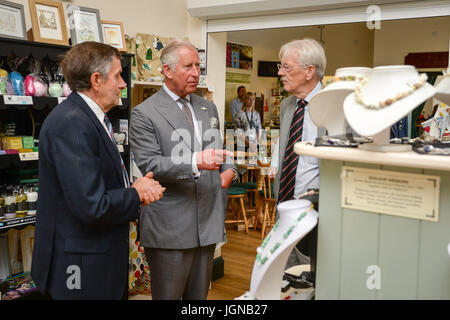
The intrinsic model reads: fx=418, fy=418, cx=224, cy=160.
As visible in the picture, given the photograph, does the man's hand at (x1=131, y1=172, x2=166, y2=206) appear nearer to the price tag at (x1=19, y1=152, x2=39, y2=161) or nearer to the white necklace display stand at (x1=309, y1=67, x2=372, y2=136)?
the white necklace display stand at (x1=309, y1=67, x2=372, y2=136)

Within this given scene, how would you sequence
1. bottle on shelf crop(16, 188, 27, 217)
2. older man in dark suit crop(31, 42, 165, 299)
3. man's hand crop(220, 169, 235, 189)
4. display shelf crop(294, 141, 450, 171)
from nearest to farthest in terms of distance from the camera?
1. display shelf crop(294, 141, 450, 171)
2. older man in dark suit crop(31, 42, 165, 299)
3. man's hand crop(220, 169, 235, 189)
4. bottle on shelf crop(16, 188, 27, 217)

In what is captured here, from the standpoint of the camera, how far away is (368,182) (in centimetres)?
110

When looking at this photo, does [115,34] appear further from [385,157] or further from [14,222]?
[385,157]

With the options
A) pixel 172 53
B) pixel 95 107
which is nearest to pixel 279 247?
pixel 95 107

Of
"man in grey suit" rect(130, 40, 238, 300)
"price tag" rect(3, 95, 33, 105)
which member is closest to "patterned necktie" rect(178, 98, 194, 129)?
"man in grey suit" rect(130, 40, 238, 300)

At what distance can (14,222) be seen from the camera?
93.7 inches

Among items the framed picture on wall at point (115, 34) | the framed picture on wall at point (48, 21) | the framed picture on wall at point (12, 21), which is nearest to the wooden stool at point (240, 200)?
the framed picture on wall at point (115, 34)

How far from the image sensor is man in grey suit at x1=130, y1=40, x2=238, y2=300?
207cm

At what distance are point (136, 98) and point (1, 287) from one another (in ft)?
5.94

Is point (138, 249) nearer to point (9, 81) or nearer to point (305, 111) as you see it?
point (9, 81)

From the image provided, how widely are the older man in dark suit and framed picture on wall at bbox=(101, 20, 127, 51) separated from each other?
145cm

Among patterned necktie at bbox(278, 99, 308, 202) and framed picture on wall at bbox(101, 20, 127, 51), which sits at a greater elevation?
framed picture on wall at bbox(101, 20, 127, 51)
